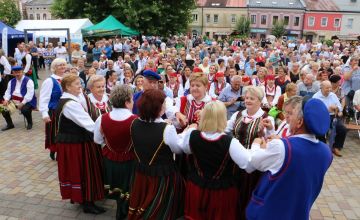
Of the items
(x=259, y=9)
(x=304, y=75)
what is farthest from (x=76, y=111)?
(x=259, y=9)

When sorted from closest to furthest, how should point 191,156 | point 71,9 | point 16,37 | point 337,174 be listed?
point 191,156 → point 337,174 → point 16,37 → point 71,9

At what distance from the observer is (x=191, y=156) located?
10.1 feet

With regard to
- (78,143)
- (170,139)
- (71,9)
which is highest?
(71,9)

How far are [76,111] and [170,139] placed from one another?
46.7 inches

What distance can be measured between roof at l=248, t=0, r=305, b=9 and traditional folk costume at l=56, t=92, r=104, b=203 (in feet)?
169

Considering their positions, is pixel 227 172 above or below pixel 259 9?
below

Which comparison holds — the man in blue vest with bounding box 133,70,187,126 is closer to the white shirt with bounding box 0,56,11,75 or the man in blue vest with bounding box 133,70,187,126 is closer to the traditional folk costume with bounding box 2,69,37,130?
the traditional folk costume with bounding box 2,69,37,130

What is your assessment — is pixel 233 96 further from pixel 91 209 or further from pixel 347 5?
pixel 347 5

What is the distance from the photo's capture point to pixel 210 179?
9.48ft

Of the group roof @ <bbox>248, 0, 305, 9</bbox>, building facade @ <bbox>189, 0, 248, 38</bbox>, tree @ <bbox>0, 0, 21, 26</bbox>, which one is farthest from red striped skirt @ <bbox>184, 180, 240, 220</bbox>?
roof @ <bbox>248, 0, 305, 9</bbox>

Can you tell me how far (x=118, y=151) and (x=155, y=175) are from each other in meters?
0.55

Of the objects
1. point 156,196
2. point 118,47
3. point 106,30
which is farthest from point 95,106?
point 106,30

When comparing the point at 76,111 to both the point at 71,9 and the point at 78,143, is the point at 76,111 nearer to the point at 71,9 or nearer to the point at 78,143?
the point at 78,143

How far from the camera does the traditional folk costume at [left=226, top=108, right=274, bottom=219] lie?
3175mm
